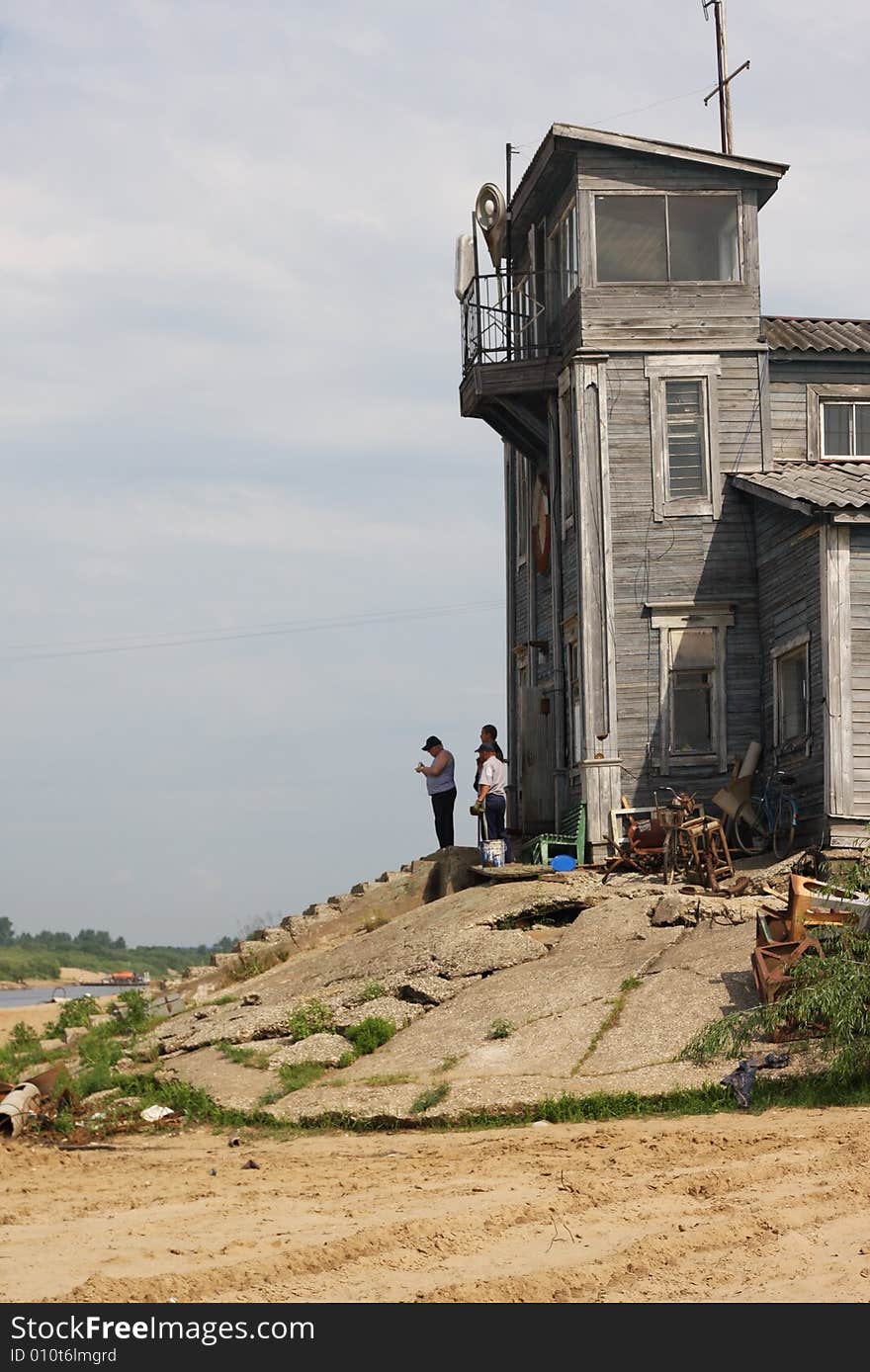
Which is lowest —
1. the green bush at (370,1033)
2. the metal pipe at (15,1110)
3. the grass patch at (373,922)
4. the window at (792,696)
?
the metal pipe at (15,1110)

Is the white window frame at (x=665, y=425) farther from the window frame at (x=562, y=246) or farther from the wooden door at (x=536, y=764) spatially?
the wooden door at (x=536, y=764)

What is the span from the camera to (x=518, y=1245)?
10.1m

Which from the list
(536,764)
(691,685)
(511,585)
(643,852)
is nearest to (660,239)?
(691,685)

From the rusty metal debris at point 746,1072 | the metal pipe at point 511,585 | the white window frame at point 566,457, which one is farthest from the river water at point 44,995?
the rusty metal debris at point 746,1072

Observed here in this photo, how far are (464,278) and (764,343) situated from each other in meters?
4.79

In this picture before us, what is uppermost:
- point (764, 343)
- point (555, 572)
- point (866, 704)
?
point (764, 343)

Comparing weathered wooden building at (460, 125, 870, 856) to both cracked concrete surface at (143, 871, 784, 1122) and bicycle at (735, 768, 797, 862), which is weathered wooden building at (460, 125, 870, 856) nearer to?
bicycle at (735, 768, 797, 862)

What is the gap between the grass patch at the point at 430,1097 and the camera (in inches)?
590

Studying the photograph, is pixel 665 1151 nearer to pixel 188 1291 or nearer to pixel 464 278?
pixel 188 1291

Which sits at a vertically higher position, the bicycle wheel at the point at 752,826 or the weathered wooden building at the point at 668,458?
the weathered wooden building at the point at 668,458

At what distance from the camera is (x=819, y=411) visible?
25.7m

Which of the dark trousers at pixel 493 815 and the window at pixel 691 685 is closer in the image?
the dark trousers at pixel 493 815

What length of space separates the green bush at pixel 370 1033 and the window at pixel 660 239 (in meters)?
11.8

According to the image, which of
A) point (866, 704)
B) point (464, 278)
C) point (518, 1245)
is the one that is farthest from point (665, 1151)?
point (464, 278)
